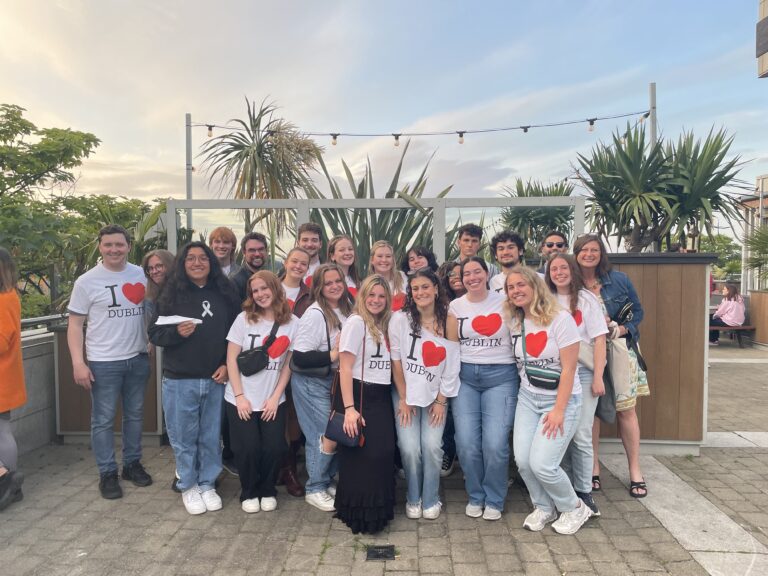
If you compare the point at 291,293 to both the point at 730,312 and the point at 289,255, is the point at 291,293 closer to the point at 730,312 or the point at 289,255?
the point at 289,255

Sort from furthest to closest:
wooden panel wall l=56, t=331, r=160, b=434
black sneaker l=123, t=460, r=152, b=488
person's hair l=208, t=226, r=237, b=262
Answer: wooden panel wall l=56, t=331, r=160, b=434 → person's hair l=208, t=226, r=237, b=262 → black sneaker l=123, t=460, r=152, b=488

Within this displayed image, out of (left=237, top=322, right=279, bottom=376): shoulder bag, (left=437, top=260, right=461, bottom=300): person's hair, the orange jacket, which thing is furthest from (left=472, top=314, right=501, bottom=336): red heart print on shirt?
the orange jacket

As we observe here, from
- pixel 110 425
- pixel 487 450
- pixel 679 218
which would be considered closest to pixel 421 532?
pixel 487 450

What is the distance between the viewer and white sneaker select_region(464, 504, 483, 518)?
10.5 feet

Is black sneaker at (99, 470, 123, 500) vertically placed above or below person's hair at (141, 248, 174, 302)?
below

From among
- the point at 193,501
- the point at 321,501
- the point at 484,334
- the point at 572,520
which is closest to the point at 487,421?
the point at 484,334

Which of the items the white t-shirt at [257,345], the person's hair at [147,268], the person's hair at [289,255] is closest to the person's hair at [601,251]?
the person's hair at [289,255]

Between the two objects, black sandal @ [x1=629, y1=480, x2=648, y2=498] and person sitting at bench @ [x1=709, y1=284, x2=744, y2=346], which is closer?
black sandal @ [x1=629, y1=480, x2=648, y2=498]

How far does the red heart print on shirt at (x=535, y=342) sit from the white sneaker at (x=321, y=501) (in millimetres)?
1623

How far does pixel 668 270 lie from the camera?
13.8ft

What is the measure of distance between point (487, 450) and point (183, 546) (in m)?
1.87

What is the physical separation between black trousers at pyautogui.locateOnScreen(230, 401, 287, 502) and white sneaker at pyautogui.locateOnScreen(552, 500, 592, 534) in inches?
70.6

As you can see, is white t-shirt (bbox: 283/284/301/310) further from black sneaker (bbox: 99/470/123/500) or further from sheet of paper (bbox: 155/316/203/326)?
black sneaker (bbox: 99/470/123/500)

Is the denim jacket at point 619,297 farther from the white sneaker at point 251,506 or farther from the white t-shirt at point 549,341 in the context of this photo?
the white sneaker at point 251,506
